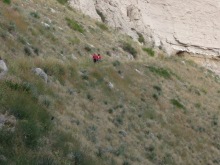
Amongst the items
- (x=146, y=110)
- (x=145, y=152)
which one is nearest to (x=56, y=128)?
(x=145, y=152)

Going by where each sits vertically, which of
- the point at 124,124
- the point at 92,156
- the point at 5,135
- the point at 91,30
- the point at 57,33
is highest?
the point at 5,135

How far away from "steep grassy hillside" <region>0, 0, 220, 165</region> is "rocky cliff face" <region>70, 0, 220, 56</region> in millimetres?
7465

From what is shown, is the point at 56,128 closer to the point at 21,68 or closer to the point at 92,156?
the point at 92,156

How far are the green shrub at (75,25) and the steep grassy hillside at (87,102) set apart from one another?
12 cm

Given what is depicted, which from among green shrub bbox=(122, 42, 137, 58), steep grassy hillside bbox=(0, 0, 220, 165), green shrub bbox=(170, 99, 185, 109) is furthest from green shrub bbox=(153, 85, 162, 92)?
green shrub bbox=(122, 42, 137, 58)

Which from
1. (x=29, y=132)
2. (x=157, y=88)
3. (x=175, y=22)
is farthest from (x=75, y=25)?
(x=29, y=132)

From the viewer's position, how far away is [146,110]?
17938 mm

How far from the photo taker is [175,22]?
41188 mm

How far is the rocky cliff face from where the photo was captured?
37.3m

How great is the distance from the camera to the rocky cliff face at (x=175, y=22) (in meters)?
37.3

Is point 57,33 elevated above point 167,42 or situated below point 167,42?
above

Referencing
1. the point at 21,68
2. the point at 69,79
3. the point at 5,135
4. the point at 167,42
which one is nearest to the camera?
the point at 5,135

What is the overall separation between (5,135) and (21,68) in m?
3.85

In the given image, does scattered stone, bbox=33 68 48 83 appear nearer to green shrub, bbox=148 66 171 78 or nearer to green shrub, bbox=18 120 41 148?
green shrub, bbox=18 120 41 148
